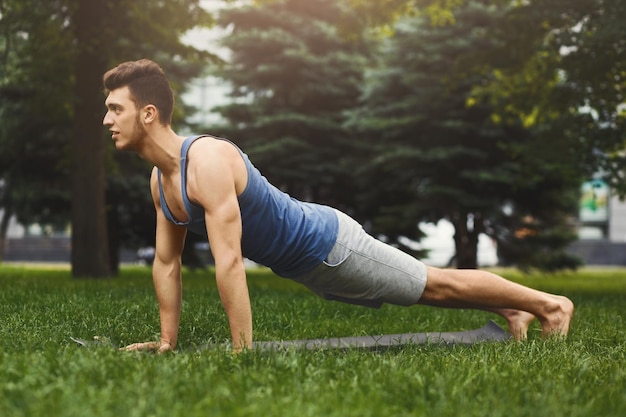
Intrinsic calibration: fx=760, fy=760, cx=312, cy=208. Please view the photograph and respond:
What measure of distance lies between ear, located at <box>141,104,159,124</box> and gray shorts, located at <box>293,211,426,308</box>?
1.13 meters

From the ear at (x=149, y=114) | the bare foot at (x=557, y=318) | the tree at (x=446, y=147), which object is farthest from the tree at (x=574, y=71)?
the ear at (x=149, y=114)

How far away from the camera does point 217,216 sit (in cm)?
356

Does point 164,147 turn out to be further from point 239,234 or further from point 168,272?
point 168,272

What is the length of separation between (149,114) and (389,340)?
6.19ft

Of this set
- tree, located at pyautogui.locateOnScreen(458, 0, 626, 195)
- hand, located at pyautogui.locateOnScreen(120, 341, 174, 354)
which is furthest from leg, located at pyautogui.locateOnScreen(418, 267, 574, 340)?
tree, located at pyautogui.locateOnScreen(458, 0, 626, 195)

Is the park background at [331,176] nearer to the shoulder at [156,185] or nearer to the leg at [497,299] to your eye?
the leg at [497,299]

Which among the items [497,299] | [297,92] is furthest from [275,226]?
[297,92]

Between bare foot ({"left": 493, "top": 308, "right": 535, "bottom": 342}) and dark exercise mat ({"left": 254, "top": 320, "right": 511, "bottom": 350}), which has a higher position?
bare foot ({"left": 493, "top": 308, "right": 535, "bottom": 342})

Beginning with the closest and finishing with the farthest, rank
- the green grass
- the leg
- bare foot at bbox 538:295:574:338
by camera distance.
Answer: the green grass, the leg, bare foot at bbox 538:295:574:338

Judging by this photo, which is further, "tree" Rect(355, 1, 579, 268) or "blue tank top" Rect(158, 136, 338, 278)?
"tree" Rect(355, 1, 579, 268)

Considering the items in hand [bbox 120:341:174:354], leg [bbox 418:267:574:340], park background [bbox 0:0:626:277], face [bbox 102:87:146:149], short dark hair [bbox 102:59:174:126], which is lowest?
hand [bbox 120:341:174:354]

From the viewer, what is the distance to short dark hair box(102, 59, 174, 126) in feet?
12.4

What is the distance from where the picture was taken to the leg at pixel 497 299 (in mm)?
4340

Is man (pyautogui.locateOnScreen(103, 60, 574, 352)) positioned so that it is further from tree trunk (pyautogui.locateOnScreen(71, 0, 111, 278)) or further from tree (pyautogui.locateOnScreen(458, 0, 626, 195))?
tree trunk (pyautogui.locateOnScreen(71, 0, 111, 278))
